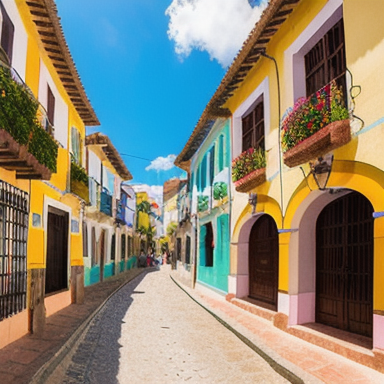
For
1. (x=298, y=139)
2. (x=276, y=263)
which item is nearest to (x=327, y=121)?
(x=298, y=139)

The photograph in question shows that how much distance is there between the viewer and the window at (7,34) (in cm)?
755

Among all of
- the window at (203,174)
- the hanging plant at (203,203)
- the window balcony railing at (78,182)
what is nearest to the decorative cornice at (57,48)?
the window balcony railing at (78,182)

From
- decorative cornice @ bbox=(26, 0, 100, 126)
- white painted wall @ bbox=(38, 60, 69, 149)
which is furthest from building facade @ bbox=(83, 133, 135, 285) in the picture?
decorative cornice @ bbox=(26, 0, 100, 126)

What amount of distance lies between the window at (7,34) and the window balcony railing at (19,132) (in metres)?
0.49

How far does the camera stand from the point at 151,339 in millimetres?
8180

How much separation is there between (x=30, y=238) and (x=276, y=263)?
5991mm

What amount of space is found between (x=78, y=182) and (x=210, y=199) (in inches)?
219

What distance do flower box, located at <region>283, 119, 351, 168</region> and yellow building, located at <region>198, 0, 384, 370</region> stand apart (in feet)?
0.06

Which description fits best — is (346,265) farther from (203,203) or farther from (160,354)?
(203,203)

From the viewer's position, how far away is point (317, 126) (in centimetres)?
745

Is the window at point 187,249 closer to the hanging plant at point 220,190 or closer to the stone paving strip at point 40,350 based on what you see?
the hanging plant at point 220,190

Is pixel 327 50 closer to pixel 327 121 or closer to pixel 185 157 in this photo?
pixel 327 121

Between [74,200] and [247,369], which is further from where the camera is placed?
[74,200]

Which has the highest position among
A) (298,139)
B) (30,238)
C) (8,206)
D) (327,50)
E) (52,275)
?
(327,50)
